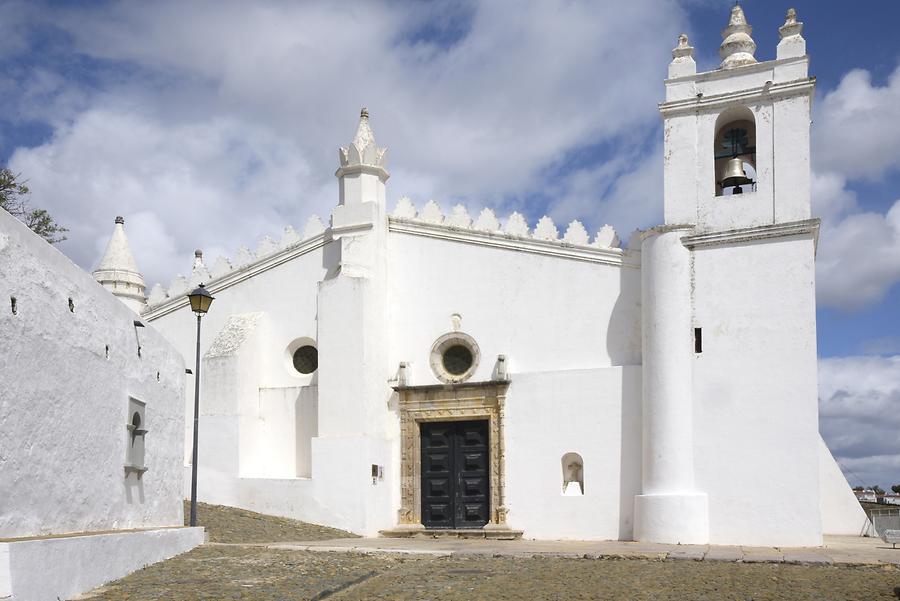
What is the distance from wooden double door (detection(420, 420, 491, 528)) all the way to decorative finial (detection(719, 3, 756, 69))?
329 inches

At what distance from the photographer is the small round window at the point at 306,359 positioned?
69.0 ft

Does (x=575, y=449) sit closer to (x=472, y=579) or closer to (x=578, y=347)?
(x=578, y=347)

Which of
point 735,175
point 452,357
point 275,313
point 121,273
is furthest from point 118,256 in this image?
point 735,175

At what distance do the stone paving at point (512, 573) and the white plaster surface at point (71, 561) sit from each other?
0.16 meters

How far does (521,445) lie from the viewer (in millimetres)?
18719

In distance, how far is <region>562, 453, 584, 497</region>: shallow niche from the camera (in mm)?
18281

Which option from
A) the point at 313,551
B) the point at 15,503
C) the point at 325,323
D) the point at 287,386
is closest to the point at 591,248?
the point at 325,323

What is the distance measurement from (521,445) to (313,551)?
6.24 metres

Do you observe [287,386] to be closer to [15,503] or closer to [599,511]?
[599,511]

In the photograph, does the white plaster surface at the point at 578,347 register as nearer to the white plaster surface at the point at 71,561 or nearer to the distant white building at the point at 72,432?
the distant white building at the point at 72,432

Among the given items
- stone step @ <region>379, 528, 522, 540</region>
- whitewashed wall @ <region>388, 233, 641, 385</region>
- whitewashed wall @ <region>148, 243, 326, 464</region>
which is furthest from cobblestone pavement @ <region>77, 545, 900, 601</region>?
whitewashed wall @ <region>148, 243, 326, 464</region>

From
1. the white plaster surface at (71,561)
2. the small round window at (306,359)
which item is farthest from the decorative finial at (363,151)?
the white plaster surface at (71,561)

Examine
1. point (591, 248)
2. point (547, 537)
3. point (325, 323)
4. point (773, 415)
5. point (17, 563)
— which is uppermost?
point (591, 248)

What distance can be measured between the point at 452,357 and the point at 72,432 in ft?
35.5
